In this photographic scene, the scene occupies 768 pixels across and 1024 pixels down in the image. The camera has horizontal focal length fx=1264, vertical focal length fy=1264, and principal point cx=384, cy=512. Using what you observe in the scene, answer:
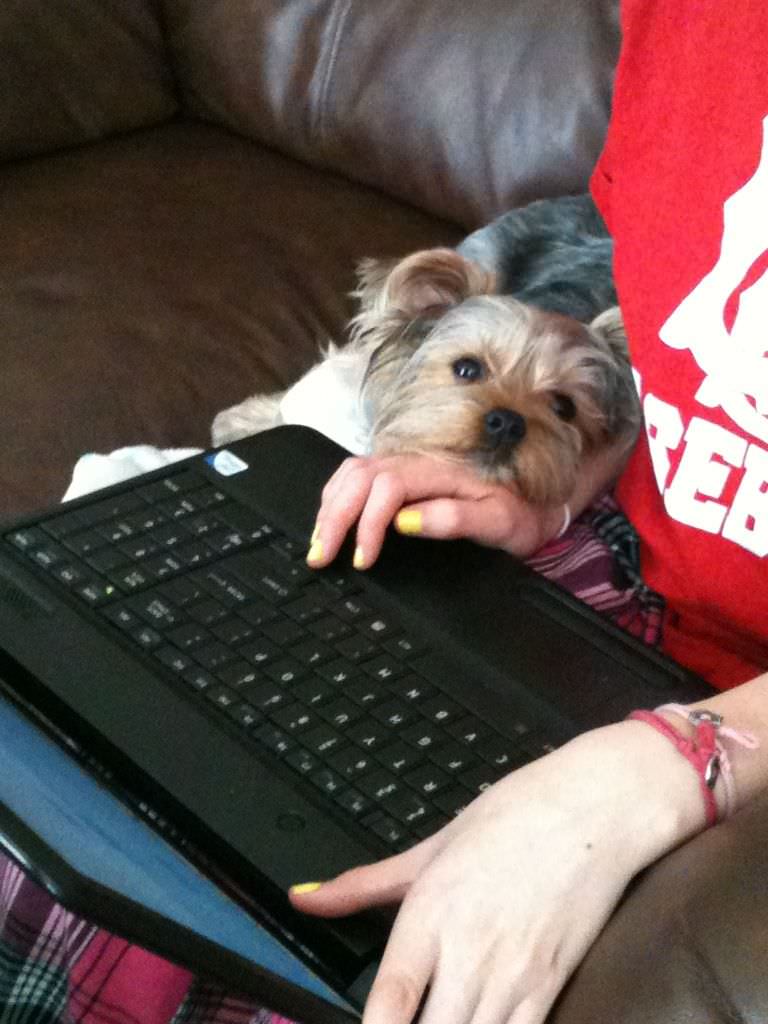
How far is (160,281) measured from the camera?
4.76 feet

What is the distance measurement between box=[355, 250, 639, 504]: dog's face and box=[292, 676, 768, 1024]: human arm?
0.75 meters

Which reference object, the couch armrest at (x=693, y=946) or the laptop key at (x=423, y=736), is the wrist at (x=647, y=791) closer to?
the couch armrest at (x=693, y=946)

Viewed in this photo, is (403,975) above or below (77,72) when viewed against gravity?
above

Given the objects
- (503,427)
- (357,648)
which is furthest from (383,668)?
(503,427)

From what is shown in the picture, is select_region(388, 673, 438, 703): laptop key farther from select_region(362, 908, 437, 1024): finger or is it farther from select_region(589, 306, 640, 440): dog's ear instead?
select_region(589, 306, 640, 440): dog's ear

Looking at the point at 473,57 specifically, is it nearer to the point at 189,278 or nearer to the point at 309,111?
the point at 309,111

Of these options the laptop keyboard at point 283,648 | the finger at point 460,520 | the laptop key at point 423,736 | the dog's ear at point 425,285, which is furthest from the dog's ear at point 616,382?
the laptop key at point 423,736

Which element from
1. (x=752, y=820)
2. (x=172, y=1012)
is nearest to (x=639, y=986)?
(x=752, y=820)

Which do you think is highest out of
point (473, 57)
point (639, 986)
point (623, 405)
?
point (639, 986)

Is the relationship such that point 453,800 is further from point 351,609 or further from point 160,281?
point 160,281

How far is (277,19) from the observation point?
5.84 ft

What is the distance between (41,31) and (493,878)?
152 centimetres

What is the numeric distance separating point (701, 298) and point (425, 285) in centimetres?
60

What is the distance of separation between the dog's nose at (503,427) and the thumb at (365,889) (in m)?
0.77
